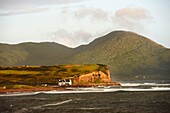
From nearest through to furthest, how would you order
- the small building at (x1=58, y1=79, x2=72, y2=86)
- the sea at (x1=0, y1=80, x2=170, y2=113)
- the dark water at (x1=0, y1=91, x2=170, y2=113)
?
the dark water at (x1=0, y1=91, x2=170, y2=113) < the sea at (x1=0, y1=80, x2=170, y2=113) < the small building at (x1=58, y1=79, x2=72, y2=86)

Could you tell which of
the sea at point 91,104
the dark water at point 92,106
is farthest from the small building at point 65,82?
the dark water at point 92,106

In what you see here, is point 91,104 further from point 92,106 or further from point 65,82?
point 65,82

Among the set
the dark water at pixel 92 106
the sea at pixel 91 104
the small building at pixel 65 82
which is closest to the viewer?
the dark water at pixel 92 106

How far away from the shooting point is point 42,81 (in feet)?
616

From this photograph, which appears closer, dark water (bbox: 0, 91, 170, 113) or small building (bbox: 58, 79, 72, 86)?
dark water (bbox: 0, 91, 170, 113)

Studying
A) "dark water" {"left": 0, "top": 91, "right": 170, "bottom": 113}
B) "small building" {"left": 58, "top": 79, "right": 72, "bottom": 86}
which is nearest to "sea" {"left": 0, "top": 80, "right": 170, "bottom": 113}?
"dark water" {"left": 0, "top": 91, "right": 170, "bottom": 113}

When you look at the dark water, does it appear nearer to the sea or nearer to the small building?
the sea

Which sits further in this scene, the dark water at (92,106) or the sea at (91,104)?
the sea at (91,104)

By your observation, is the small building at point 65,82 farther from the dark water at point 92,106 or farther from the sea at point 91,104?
the dark water at point 92,106

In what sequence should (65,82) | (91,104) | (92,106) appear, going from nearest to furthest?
(92,106) < (91,104) < (65,82)

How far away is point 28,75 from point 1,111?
123m

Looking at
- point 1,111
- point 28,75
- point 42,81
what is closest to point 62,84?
point 42,81

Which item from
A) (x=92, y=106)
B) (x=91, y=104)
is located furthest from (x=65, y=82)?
(x=92, y=106)

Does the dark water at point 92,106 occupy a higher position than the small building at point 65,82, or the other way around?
the small building at point 65,82
